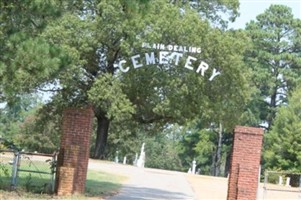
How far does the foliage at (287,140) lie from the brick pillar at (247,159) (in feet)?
102

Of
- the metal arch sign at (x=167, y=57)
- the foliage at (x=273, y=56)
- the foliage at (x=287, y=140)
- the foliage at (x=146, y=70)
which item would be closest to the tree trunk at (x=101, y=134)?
the foliage at (x=146, y=70)

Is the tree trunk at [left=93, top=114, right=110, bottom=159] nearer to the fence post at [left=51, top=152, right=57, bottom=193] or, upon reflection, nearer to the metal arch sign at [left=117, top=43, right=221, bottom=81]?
the metal arch sign at [left=117, top=43, right=221, bottom=81]

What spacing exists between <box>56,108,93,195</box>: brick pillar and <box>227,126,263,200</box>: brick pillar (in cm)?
391

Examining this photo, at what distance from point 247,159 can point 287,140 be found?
32570 mm

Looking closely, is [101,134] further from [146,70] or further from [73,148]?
[73,148]

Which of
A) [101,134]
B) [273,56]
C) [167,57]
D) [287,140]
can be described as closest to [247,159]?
[167,57]

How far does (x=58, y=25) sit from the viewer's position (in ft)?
116

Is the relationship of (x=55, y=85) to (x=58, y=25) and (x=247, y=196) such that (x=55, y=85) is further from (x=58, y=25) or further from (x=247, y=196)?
(x=247, y=196)

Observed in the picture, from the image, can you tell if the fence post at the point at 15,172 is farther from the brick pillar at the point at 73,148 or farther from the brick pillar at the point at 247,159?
the brick pillar at the point at 247,159

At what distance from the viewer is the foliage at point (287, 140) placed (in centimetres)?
4741

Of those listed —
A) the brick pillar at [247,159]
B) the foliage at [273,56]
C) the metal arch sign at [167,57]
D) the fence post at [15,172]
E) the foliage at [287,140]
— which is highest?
the foliage at [273,56]

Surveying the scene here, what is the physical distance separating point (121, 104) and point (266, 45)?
99.8 ft

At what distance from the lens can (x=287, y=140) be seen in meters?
47.9

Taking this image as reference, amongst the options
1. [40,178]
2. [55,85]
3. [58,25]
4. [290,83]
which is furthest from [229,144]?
[40,178]
